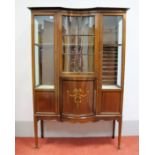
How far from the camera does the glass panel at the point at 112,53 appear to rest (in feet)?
8.23

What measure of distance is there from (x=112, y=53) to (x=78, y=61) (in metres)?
0.50

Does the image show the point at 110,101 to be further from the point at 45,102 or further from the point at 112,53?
the point at 45,102

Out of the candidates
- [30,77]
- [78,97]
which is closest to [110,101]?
[78,97]

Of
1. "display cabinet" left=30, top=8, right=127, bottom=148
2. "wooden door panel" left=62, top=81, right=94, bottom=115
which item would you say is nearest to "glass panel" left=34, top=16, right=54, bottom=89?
"display cabinet" left=30, top=8, right=127, bottom=148

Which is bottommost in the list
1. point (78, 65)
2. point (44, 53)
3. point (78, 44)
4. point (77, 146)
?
point (77, 146)

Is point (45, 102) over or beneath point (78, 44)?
beneath

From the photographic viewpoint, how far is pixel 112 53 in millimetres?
2572

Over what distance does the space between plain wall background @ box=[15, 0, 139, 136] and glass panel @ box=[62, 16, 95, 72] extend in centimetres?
51

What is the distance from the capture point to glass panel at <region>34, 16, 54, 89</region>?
249 centimetres

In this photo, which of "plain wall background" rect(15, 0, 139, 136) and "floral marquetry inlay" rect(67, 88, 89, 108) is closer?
"floral marquetry inlay" rect(67, 88, 89, 108)

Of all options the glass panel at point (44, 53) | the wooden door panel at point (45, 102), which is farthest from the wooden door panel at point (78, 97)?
the glass panel at point (44, 53)

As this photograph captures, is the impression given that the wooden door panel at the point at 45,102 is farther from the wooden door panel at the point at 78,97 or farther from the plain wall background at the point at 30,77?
the plain wall background at the point at 30,77

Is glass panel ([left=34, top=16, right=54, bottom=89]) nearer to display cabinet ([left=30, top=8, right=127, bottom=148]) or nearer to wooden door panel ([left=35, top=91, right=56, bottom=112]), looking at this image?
display cabinet ([left=30, top=8, right=127, bottom=148])

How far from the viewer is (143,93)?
32.4 inches
